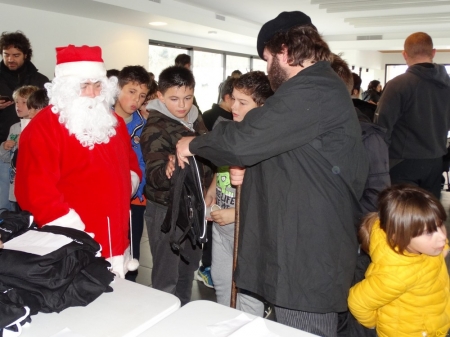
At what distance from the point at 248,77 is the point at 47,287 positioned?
1.27 m

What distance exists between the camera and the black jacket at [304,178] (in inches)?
52.7

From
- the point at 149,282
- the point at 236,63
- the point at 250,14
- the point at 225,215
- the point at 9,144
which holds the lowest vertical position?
the point at 149,282

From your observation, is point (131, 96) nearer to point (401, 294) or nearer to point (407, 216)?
point (407, 216)

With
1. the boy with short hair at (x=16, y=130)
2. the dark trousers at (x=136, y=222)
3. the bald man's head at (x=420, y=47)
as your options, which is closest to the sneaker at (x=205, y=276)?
the dark trousers at (x=136, y=222)

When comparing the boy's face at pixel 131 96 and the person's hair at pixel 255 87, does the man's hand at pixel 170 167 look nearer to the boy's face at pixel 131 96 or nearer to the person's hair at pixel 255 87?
the person's hair at pixel 255 87

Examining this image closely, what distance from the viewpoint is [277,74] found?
1518 millimetres

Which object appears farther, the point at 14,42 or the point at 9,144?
the point at 14,42

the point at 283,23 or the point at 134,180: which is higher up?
the point at 283,23

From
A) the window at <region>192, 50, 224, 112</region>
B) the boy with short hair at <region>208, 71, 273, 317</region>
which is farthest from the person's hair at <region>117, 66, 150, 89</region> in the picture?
the window at <region>192, 50, 224, 112</region>

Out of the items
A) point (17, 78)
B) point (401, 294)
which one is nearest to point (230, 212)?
point (401, 294)

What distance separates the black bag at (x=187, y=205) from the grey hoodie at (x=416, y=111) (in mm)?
1764

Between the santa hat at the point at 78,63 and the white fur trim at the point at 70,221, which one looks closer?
the white fur trim at the point at 70,221

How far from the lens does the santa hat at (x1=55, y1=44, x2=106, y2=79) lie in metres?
1.95

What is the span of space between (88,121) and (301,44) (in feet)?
3.05
